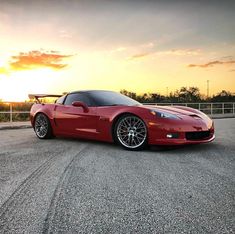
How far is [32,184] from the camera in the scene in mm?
4277

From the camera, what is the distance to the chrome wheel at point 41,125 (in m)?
8.82

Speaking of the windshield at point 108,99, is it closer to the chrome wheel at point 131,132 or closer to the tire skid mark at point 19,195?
the chrome wheel at point 131,132

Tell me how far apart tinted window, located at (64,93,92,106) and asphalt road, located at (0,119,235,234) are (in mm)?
1553

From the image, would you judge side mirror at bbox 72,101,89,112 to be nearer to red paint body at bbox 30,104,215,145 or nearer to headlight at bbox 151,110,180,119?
red paint body at bbox 30,104,215,145

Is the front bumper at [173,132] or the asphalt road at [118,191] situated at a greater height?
the front bumper at [173,132]

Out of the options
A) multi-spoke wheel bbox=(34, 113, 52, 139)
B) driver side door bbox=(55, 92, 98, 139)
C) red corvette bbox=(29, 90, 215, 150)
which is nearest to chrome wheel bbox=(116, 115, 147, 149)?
red corvette bbox=(29, 90, 215, 150)

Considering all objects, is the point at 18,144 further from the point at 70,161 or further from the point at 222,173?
the point at 222,173

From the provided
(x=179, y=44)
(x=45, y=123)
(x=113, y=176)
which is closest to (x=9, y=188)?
(x=113, y=176)

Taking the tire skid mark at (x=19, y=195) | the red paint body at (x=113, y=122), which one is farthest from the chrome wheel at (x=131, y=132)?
the tire skid mark at (x=19, y=195)

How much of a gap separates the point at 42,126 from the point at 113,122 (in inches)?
98.1

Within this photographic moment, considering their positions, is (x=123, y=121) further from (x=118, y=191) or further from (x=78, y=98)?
(x=118, y=191)

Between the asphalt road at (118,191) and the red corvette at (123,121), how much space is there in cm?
31

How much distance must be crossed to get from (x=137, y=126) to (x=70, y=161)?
166cm

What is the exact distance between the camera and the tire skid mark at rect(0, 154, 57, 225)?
10.6ft
